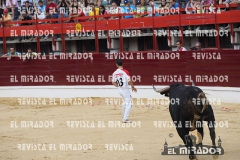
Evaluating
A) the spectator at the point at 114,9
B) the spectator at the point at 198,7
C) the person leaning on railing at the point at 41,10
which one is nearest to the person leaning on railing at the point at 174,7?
the spectator at the point at 198,7

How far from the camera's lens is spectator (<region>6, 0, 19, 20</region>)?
22.4 meters

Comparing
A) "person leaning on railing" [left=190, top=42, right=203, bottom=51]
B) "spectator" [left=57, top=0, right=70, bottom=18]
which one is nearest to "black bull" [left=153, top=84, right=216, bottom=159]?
"person leaning on railing" [left=190, top=42, right=203, bottom=51]

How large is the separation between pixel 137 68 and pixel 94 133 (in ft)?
21.6

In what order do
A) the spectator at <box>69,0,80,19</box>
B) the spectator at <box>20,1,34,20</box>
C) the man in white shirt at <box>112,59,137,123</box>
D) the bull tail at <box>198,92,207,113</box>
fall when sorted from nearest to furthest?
the bull tail at <box>198,92,207,113</box>, the man in white shirt at <box>112,59,137,123</box>, the spectator at <box>69,0,80,19</box>, the spectator at <box>20,1,34,20</box>

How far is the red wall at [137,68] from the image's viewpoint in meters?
16.4

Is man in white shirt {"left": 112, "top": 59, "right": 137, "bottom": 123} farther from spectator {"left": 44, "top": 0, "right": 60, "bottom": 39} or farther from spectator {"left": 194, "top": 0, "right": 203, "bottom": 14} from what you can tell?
spectator {"left": 44, "top": 0, "right": 60, "bottom": 39}

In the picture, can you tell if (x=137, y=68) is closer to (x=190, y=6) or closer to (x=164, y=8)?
(x=164, y=8)

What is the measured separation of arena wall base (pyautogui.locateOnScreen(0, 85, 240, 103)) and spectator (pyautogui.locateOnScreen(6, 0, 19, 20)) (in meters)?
2.85

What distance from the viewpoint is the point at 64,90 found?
20172 millimetres

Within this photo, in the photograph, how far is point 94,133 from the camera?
12336 millimetres

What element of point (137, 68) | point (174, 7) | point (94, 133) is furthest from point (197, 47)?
point (94, 133)

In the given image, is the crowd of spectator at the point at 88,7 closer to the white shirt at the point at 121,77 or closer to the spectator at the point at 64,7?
the spectator at the point at 64,7

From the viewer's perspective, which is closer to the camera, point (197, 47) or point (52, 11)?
point (197, 47)

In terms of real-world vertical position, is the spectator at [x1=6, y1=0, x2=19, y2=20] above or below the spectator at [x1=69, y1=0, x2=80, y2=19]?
below
